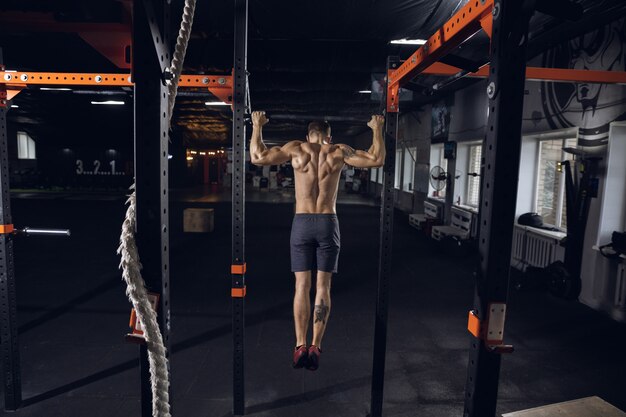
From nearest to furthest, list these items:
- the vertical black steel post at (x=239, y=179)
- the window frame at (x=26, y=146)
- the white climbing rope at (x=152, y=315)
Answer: the white climbing rope at (x=152, y=315) < the vertical black steel post at (x=239, y=179) < the window frame at (x=26, y=146)

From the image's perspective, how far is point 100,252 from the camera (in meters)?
6.78

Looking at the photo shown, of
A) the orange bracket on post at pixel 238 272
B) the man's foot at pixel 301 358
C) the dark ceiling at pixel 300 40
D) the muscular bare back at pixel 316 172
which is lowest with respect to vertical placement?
the man's foot at pixel 301 358

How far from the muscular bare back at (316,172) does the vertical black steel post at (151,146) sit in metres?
1.52

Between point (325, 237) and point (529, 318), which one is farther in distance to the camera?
point (529, 318)

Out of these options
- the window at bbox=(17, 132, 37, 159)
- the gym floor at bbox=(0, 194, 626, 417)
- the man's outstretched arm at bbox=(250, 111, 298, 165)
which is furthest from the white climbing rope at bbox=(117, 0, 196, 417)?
the window at bbox=(17, 132, 37, 159)

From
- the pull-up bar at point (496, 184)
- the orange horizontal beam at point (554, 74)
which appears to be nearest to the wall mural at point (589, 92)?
the orange horizontal beam at point (554, 74)

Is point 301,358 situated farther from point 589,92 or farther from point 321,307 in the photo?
point 589,92

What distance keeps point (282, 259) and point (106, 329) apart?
10.7 feet

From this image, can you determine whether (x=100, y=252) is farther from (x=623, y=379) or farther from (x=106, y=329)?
(x=623, y=379)

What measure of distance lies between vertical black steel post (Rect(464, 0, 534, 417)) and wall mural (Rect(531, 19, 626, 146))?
4.13 meters

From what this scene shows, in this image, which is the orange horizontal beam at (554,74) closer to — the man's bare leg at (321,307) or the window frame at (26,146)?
the man's bare leg at (321,307)

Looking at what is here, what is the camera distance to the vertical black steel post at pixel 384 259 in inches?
91.4

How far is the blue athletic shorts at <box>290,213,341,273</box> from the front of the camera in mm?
2533

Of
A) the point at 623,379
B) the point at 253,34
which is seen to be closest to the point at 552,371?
the point at 623,379
